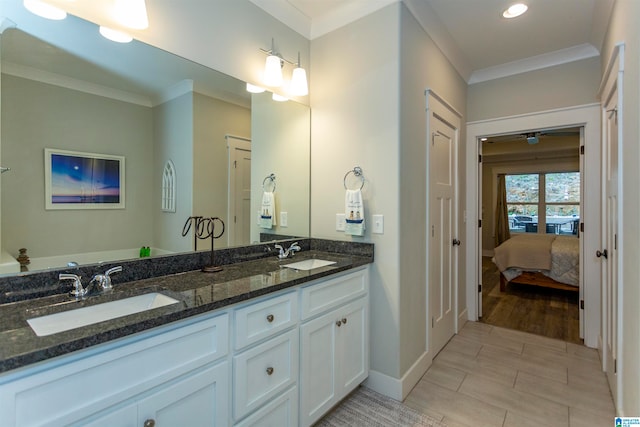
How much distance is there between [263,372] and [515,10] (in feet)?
9.64

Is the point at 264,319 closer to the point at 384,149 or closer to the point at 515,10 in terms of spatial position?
the point at 384,149

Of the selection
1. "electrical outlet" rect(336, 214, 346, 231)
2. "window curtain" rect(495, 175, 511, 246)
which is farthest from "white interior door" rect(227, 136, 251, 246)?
"window curtain" rect(495, 175, 511, 246)

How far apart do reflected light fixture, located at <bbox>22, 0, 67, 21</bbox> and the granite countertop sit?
1155mm

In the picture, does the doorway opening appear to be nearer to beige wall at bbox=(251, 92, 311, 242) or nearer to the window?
the window

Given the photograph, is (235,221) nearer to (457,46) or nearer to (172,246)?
(172,246)

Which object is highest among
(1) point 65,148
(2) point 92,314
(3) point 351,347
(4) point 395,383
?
(1) point 65,148

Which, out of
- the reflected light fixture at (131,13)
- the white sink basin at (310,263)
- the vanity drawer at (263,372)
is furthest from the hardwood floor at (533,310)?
the reflected light fixture at (131,13)

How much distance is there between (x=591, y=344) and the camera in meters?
2.85

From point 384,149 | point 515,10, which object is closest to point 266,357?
point 384,149

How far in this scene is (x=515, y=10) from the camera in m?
2.33

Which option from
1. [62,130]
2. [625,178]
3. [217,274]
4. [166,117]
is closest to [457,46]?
[625,178]

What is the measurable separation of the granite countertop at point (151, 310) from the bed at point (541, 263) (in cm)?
352

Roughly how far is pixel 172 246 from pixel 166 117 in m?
0.70

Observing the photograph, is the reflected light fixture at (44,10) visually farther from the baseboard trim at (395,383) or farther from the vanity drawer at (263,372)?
the baseboard trim at (395,383)
